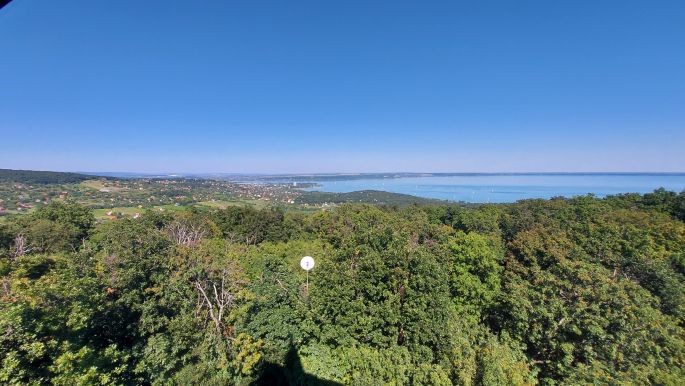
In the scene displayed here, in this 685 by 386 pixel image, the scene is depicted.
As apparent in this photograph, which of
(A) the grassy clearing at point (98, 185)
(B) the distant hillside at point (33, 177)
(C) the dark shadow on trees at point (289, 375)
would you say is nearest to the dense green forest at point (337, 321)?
(C) the dark shadow on trees at point (289, 375)

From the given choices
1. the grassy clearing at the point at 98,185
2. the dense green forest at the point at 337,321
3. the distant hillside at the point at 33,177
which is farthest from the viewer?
the grassy clearing at the point at 98,185

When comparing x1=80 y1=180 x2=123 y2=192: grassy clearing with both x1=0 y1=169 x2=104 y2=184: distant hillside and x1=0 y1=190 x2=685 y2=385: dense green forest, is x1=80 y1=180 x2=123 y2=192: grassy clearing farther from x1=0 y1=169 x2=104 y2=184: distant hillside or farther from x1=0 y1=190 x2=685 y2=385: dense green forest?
x1=0 y1=190 x2=685 y2=385: dense green forest

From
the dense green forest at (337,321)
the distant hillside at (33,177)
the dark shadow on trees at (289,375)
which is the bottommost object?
the dark shadow on trees at (289,375)

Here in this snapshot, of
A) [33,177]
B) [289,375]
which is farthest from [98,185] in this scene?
[289,375]

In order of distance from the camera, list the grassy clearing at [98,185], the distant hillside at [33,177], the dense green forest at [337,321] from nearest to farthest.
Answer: the dense green forest at [337,321], the distant hillside at [33,177], the grassy clearing at [98,185]

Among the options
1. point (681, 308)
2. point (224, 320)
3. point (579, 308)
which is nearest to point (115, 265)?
point (224, 320)

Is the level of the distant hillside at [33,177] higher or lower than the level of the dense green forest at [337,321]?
higher

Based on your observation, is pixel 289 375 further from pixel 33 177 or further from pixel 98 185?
pixel 33 177

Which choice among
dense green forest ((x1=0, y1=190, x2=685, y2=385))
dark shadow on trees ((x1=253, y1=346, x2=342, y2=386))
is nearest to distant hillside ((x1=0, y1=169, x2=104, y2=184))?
dense green forest ((x1=0, y1=190, x2=685, y2=385))

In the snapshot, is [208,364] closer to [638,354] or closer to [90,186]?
[638,354]

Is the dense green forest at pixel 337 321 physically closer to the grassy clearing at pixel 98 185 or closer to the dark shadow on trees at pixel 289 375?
the dark shadow on trees at pixel 289 375
